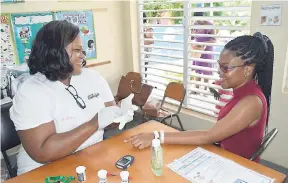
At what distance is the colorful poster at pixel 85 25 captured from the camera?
9.08ft

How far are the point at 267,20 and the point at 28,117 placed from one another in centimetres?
198

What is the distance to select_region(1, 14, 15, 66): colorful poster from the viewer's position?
2344 mm

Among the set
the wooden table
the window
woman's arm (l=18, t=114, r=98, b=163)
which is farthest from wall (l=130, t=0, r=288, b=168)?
woman's arm (l=18, t=114, r=98, b=163)

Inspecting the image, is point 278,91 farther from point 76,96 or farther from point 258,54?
point 76,96

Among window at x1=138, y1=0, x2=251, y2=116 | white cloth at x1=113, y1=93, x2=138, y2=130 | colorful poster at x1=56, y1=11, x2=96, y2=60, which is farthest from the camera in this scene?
colorful poster at x1=56, y1=11, x2=96, y2=60

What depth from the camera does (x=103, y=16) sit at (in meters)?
3.09

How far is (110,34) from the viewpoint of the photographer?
323 cm

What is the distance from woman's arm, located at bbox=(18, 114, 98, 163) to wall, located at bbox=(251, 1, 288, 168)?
5.69 feet

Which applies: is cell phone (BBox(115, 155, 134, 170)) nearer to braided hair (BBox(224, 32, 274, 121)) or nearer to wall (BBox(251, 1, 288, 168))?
braided hair (BBox(224, 32, 274, 121))

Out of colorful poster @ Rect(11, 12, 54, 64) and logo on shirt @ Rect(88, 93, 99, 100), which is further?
colorful poster @ Rect(11, 12, 54, 64)

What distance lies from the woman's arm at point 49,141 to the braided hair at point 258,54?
3.07 feet

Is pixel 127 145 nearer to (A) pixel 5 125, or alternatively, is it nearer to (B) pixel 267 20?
(A) pixel 5 125

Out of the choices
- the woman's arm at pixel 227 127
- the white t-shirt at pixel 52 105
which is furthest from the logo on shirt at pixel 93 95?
the woman's arm at pixel 227 127

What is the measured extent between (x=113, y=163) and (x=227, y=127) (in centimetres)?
61
